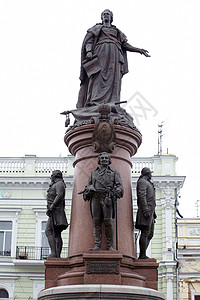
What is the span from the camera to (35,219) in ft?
77.0

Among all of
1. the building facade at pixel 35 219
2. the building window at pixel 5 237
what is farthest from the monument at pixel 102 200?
the building window at pixel 5 237

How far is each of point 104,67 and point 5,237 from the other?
16.0m

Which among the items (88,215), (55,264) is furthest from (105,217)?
(55,264)

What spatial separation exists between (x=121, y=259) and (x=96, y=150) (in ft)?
6.07

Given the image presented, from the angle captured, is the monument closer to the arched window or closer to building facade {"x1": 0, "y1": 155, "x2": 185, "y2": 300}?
building facade {"x1": 0, "y1": 155, "x2": 185, "y2": 300}

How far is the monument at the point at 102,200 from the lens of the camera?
22.6 ft

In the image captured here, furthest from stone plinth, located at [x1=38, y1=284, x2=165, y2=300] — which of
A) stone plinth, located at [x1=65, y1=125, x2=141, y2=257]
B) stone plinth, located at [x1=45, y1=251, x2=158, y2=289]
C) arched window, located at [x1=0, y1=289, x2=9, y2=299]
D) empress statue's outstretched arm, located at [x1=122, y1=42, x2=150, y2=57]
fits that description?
arched window, located at [x1=0, y1=289, x2=9, y2=299]

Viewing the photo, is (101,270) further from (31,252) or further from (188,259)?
(31,252)

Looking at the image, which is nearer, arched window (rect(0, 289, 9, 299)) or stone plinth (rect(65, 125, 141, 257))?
stone plinth (rect(65, 125, 141, 257))

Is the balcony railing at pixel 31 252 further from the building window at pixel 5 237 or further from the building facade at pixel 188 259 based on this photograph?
the building facade at pixel 188 259

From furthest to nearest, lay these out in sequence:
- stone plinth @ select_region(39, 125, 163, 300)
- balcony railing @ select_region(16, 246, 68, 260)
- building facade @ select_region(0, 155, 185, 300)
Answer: balcony railing @ select_region(16, 246, 68, 260), building facade @ select_region(0, 155, 185, 300), stone plinth @ select_region(39, 125, 163, 300)

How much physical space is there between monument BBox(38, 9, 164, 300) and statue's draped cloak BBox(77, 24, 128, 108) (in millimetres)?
18

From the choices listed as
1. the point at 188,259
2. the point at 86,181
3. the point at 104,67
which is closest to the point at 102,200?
the point at 86,181

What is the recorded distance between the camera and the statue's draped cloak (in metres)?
8.85
